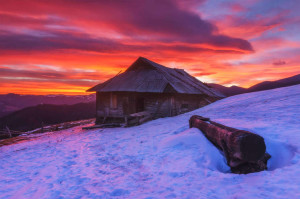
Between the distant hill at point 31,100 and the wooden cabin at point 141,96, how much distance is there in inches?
3827

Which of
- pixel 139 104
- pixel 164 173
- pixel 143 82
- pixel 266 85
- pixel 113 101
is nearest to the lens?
pixel 164 173

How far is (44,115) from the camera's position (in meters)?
61.0

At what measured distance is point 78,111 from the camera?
67.6 metres

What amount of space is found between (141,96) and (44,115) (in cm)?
5687

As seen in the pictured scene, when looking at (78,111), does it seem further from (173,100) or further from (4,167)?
(4,167)

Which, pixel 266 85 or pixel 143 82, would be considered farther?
pixel 266 85

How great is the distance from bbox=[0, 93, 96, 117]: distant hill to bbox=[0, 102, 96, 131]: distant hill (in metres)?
43.4

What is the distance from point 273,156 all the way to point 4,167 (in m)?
8.60

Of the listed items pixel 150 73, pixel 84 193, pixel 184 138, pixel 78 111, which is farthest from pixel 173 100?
pixel 78 111

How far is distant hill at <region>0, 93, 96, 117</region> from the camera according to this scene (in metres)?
114

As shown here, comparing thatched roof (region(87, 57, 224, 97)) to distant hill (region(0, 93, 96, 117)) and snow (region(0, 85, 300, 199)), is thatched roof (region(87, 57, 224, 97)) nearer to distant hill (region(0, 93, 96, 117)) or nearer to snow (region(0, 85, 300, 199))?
snow (region(0, 85, 300, 199))

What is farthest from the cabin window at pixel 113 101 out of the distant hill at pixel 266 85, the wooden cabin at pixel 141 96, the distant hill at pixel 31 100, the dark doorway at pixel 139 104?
the distant hill at pixel 31 100

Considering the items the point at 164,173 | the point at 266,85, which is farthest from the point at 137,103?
the point at 266,85

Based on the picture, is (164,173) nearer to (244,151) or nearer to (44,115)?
(244,151)
